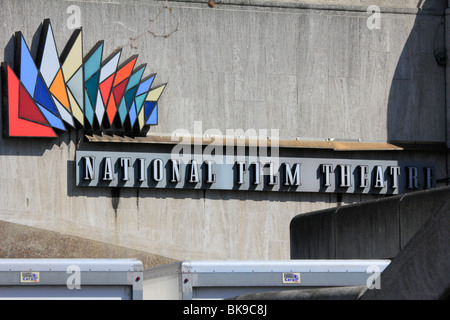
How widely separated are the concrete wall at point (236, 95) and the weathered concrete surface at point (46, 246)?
19 cm

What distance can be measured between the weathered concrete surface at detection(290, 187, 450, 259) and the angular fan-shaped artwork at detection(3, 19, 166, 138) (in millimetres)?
7833

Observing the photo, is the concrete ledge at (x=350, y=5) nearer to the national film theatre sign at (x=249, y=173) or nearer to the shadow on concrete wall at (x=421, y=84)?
the shadow on concrete wall at (x=421, y=84)

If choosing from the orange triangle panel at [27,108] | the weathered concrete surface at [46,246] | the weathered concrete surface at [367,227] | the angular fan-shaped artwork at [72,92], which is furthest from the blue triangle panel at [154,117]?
the weathered concrete surface at [367,227]

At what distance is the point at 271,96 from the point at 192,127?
7.08ft

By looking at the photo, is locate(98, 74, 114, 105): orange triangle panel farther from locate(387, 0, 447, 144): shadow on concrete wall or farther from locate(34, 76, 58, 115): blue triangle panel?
locate(387, 0, 447, 144): shadow on concrete wall

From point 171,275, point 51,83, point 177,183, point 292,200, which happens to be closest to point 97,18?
point 51,83

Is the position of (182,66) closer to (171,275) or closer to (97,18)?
(97,18)

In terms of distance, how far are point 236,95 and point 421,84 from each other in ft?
16.1

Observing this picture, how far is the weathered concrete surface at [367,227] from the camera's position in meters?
13.4

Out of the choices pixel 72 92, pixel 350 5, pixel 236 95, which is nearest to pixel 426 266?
pixel 72 92

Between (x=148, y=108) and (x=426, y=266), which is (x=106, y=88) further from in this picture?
(x=426, y=266)

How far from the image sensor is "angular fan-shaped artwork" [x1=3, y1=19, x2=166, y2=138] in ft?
76.7

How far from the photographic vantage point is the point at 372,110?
26.2 metres

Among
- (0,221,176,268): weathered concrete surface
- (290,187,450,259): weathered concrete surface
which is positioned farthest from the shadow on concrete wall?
(290,187,450,259): weathered concrete surface
